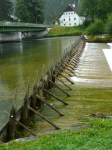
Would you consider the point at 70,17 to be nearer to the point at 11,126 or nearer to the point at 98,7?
the point at 98,7

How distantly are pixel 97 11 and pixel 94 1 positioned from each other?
16.0 ft

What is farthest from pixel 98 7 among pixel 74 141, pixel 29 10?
pixel 74 141

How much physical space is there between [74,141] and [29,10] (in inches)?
4627

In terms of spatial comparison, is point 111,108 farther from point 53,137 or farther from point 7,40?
point 7,40

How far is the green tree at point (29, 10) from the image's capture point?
10929 centimetres

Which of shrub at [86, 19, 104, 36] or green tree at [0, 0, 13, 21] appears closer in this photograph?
shrub at [86, 19, 104, 36]

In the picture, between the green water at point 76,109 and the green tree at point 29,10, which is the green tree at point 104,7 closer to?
the green tree at point 29,10

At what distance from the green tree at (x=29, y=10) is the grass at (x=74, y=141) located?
104798 millimetres

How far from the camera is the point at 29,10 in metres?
117

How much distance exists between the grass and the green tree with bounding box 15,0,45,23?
10480cm

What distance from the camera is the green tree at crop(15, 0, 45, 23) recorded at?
359 feet

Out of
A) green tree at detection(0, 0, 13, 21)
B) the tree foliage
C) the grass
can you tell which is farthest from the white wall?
the grass

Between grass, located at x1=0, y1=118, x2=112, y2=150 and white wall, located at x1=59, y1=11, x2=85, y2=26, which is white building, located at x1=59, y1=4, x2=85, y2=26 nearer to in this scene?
white wall, located at x1=59, y1=11, x2=85, y2=26

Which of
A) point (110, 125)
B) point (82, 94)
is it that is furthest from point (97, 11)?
point (110, 125)
